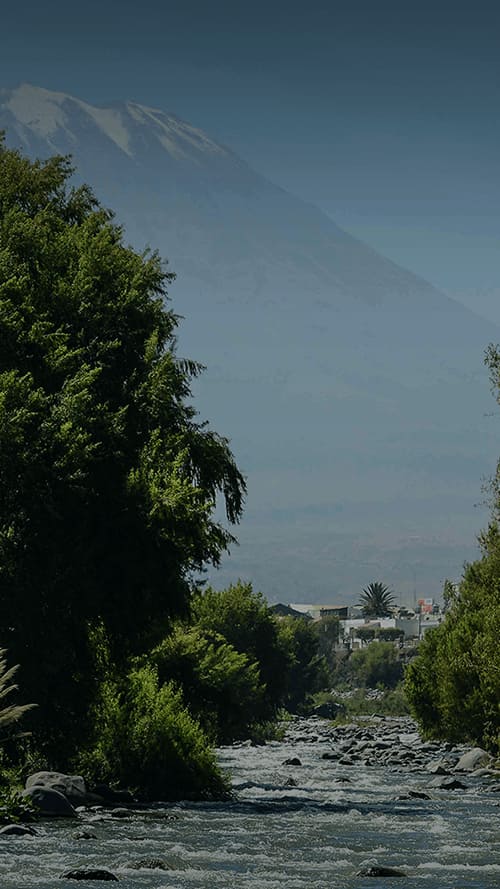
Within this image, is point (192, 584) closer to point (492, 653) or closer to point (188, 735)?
point (188, 735)

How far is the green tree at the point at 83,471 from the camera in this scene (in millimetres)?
35500

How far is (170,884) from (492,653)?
2809cm

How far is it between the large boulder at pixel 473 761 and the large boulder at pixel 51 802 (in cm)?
3248

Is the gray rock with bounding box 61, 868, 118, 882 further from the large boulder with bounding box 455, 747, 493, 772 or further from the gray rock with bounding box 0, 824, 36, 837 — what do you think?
the large boulder with bounding box 455, 747, 493, 772

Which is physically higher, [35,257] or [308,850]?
[35,257]

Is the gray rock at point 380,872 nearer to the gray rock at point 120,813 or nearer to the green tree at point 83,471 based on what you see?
the gray rock at point 120,813

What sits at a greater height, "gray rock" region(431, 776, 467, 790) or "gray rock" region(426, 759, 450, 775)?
"gray rock" region(426, 759, 450, 775)

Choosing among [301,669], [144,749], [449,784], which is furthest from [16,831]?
[301,669]

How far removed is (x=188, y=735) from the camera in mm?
40500

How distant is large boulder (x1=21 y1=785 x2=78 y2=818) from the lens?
104ft

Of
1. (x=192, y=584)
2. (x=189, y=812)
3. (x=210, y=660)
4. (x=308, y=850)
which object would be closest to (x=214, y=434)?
(x=192, y=584)

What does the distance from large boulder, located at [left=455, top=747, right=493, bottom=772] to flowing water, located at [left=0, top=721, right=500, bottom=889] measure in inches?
666

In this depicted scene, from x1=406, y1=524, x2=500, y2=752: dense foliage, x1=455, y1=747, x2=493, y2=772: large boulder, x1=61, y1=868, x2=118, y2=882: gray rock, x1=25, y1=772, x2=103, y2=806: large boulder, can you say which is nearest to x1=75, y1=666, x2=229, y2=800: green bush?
x1=25, y1=772, x2=103, y2=806: large boulder

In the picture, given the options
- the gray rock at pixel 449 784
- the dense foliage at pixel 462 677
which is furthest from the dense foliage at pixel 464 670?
the gray rock at pixel 449 784
